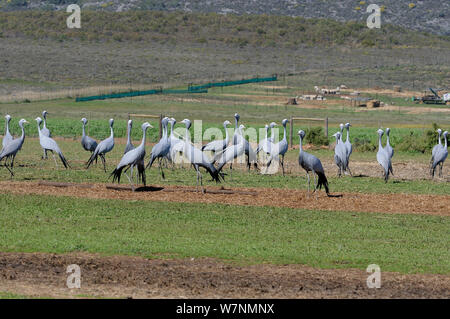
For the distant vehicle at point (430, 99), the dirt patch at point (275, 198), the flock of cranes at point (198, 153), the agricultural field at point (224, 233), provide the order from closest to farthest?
the agricultural field at point (224, 233) → the dirt patch at point (275, 198) → the flock of cranes at point (198, 153) → the distant vehicle at point (430, 99)

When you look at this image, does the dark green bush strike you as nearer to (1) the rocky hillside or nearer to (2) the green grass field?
(2) the green grass field

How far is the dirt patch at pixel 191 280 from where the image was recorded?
42.2 ft

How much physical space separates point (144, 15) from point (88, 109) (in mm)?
65282

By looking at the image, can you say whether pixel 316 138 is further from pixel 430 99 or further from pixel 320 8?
pixel 320 8

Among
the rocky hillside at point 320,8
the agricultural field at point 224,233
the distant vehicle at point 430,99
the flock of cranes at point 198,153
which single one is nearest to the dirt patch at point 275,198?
the agricultural field at point 224,233

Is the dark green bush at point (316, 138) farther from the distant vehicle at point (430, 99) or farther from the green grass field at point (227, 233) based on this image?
the distant vehicle at point (430, 99)

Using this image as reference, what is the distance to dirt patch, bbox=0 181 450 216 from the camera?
860 inches

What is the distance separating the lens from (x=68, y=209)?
2064 cm

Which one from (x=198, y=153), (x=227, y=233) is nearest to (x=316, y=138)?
(x=198, y=153)

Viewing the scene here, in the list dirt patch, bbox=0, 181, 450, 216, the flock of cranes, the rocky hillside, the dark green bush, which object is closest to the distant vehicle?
the dark green bush

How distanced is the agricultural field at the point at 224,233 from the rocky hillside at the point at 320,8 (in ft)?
350

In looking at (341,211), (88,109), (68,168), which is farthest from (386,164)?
(88,109)

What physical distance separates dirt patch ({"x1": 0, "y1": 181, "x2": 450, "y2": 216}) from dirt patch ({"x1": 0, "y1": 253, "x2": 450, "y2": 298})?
23.3 feet

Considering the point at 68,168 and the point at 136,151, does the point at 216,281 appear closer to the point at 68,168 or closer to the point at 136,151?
the point at 136,151
